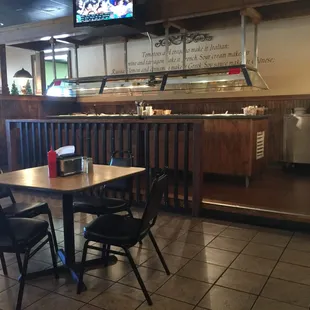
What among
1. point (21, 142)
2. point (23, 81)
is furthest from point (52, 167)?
point (23, 81)

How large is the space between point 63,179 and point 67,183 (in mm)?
176

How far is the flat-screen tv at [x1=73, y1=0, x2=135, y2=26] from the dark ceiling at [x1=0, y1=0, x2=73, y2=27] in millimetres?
517

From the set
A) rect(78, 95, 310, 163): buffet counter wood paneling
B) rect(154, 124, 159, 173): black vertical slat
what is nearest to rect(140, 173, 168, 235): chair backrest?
rect(154, 124, 159, 173): black vertical slat

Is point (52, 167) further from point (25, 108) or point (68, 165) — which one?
point (25, 108)

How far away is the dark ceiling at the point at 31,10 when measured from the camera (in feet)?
19.7

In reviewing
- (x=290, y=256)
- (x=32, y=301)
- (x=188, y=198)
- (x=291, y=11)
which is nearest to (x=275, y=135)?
(x=291, y=11)

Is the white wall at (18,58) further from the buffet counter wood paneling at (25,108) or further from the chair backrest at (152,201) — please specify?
the chair backrest at (152,201)

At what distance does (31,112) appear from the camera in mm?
7082

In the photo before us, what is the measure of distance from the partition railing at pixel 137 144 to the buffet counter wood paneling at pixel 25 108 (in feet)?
3.54

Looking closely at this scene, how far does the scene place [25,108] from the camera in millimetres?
6941

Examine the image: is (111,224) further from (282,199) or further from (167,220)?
(282,199)

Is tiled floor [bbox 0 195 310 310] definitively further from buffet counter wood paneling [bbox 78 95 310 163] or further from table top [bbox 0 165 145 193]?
buffet counter wood paneling [bbox 78 95 310 163]

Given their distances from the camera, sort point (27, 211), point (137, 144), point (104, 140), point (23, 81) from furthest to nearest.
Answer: point (23, 81), point (104, 140), point (137, 144), point (27, 211)

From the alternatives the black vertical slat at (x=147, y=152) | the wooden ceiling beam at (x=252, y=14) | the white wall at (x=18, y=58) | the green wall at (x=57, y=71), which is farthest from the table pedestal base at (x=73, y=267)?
the green wall at (x=57, y=71)
